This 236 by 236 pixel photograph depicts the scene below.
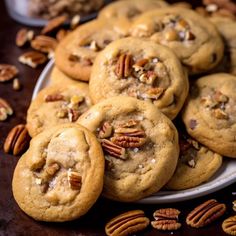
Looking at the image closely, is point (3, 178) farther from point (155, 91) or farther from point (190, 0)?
point (190, 0)

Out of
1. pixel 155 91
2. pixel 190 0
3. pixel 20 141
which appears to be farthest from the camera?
pixel 190 0

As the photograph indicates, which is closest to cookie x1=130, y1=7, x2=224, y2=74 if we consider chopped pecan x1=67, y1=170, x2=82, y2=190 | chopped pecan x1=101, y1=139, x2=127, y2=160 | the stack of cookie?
the stack of cookie

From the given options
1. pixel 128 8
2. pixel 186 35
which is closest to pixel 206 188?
pixel 186 35

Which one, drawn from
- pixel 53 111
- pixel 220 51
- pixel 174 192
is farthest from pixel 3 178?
pixel 220 51

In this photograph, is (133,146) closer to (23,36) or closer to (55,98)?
(55,98)

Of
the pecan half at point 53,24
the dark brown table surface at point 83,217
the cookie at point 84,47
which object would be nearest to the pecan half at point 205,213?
the dark brown table surface at point 83,217

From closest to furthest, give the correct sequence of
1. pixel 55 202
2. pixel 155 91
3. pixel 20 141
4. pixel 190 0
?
pixel 55 202 → pixel 155 91 → pixel 20 141 → pixel 190 0
